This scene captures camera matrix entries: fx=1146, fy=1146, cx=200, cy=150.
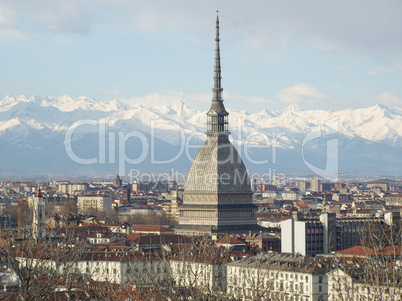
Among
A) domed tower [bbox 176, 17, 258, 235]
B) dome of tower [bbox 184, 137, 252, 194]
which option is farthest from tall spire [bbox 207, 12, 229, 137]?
dome of tower [bbox 184, 137, 252, 194]

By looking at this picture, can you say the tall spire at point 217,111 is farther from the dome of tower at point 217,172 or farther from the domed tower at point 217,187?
the dome of tower at point 217,172

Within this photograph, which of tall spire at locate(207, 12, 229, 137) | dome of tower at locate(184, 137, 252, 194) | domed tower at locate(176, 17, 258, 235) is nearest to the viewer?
domed tower at locate(176, 17, 258, 235)

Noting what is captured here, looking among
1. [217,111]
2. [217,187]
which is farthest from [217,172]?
[217,111]

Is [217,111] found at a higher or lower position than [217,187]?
higher

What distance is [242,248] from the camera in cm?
10250

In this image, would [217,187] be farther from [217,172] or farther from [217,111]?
[217,111]

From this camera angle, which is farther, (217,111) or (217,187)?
(217,111)

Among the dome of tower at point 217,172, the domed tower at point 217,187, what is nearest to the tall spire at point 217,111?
the domed tower at point 217,187

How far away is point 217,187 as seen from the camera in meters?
135

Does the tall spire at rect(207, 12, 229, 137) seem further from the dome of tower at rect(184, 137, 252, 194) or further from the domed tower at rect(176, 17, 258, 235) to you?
the dome of tower at rect(184, 137, 252, 194)

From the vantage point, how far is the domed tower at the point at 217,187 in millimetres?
133250

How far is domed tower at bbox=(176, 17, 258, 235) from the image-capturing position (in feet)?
437

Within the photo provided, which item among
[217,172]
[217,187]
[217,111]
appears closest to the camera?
[217,187]

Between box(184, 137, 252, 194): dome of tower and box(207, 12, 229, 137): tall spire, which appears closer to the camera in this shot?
box(184, 137, 252, 194): dome of tower
